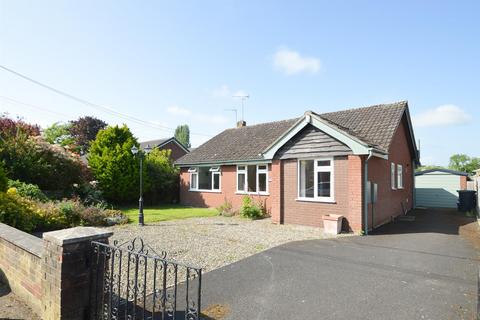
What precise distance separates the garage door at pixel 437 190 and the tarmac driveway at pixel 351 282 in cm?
1299

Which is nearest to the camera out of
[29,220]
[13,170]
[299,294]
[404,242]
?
[299,294]

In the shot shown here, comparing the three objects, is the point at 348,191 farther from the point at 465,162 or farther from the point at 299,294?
the point at 465,162

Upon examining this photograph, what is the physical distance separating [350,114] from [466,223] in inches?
280

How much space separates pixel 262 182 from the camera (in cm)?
1602

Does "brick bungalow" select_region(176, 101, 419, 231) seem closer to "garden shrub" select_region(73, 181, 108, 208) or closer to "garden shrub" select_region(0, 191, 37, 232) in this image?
"garden shrub" select_region(73, 181, 108, 208)

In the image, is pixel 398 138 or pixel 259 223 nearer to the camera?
pixel 259 223

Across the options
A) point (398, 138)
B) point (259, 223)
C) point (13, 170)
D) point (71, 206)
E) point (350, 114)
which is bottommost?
point (259, 223)

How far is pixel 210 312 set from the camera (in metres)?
4.35

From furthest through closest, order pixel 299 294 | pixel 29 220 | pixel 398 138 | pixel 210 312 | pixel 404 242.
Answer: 1. pixel 398 138
2. pixel 29 220
3. pixel 404 242
4. pixel 299 294
5. pixel 210 312

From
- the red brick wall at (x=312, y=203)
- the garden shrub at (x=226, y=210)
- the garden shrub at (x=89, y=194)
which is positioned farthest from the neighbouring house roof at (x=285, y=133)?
the garden shrub at (x=89, y=194)

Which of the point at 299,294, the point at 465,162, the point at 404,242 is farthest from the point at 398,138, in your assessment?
the point at 465,162

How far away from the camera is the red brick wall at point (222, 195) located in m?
15.9

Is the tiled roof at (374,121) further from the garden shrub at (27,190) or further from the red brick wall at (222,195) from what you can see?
the garden shrub at (27,190)

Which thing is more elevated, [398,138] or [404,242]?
[398,138]
